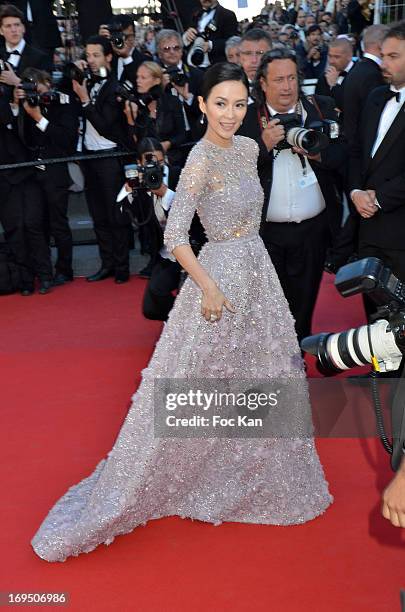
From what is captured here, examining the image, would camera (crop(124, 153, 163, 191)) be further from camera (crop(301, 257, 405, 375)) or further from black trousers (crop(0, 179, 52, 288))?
camera (crop(301, 257, 405, 375))

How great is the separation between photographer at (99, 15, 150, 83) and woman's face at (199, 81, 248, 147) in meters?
3.57

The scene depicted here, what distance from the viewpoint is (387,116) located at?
4.29 meters

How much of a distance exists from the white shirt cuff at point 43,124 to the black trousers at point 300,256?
8.70ft

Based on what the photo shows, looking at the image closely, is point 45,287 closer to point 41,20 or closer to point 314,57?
point 41,20

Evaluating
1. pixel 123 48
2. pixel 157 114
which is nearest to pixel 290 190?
pixel 157 114

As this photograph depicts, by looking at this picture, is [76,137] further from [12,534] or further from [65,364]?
[12,534]

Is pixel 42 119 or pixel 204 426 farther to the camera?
pixel 42 119

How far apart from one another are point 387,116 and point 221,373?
1.65 m

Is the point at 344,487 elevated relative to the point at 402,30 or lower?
lower

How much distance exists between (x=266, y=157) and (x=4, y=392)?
1881 mm

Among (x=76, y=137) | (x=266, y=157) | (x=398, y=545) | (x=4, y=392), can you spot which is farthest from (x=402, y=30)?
(x=76, y=137)

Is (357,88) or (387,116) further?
(357,88)

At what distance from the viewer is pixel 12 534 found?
338 cm

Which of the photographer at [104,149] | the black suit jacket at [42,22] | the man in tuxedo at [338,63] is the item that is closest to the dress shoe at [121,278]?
the photographer at [104,149]
